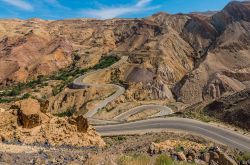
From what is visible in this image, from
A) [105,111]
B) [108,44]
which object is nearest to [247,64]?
[105,111]

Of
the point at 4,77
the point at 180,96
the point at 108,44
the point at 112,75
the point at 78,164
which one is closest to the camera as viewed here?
the point at 78,164

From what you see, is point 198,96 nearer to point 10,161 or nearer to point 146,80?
point 146,80

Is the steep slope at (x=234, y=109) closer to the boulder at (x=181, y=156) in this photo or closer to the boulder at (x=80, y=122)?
the boulder at (x=80, y=122)

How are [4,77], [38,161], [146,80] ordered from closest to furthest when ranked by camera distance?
1. [38,161]
2. [146,80]
3. [4,77]

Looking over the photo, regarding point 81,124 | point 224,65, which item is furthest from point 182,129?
point 224,65

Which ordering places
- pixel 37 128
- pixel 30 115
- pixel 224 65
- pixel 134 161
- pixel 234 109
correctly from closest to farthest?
pixel 134 161, pixel 37 128, pixel 30 115, pixel 234 109, pixel 224 65

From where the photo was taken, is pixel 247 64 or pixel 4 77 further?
pixel 4 77

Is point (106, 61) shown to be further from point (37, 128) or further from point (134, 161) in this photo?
point (134, 161)

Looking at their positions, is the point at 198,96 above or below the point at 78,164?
below
